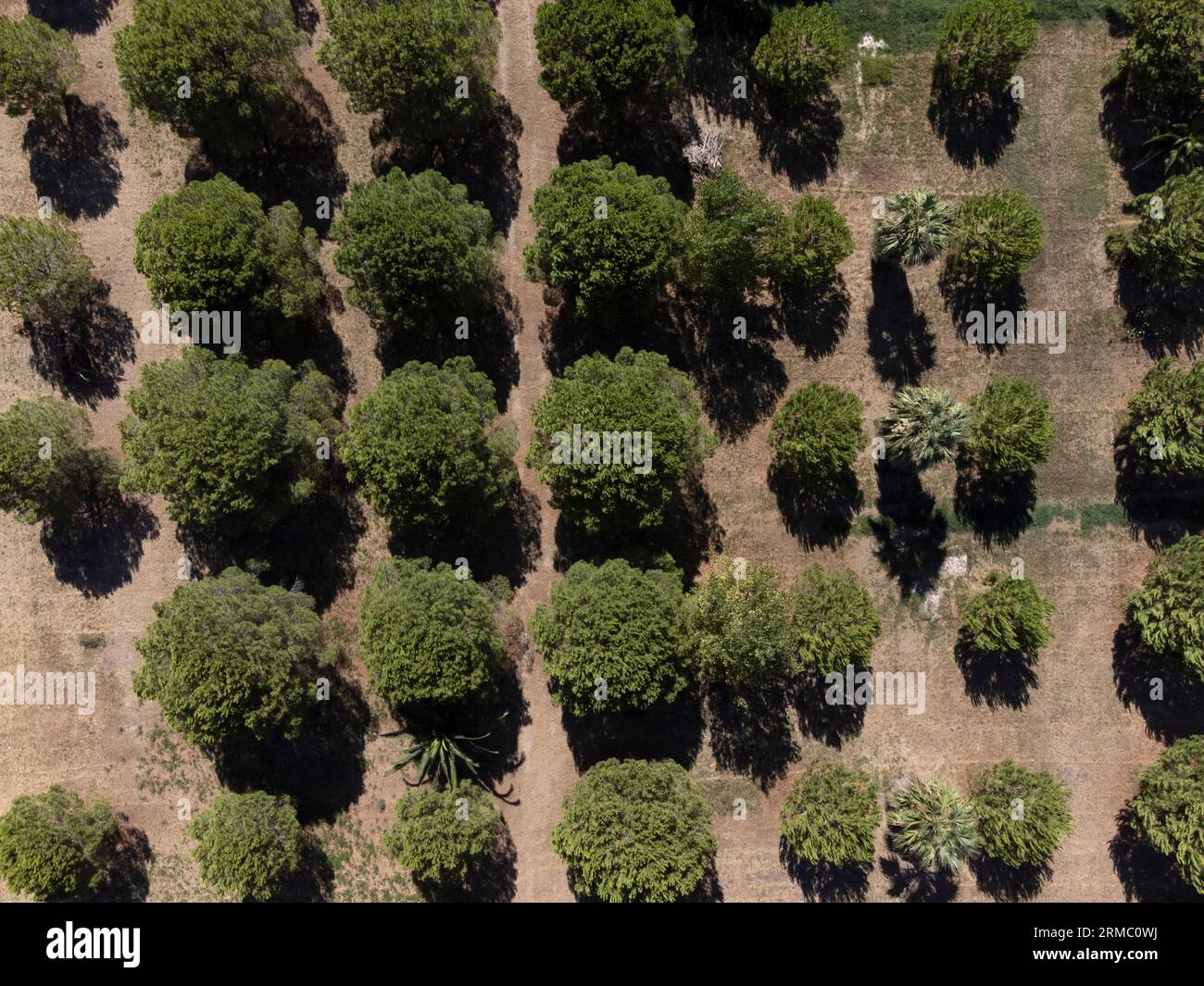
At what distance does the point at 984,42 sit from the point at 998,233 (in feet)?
26.4

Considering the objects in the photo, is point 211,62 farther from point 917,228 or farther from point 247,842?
point 247,842

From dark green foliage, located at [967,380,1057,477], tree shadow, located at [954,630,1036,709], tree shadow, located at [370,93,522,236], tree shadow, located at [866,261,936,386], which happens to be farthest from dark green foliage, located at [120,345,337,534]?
tree shadow, located at [954,630,1036,709]

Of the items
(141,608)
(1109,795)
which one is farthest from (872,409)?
(141,608)

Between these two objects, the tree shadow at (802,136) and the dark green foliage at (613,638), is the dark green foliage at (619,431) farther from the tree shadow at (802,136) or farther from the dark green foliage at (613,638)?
the tree shadow at (802,136)

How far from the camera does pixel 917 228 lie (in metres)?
29.1

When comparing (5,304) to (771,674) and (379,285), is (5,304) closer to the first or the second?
(379,285)

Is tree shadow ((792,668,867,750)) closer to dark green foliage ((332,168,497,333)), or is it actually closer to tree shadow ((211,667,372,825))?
tree shadow ((211,667,372,825))

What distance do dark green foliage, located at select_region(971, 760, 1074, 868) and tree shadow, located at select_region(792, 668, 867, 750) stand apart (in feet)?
19.6

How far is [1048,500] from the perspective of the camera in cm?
3206

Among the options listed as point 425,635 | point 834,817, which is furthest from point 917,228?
point 425,635

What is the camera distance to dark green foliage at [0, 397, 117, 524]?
28.6m

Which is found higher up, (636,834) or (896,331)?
(896,331)

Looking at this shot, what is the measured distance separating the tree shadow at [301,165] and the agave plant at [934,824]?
35.9m

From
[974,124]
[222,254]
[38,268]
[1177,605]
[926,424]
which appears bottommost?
[1177,605]
